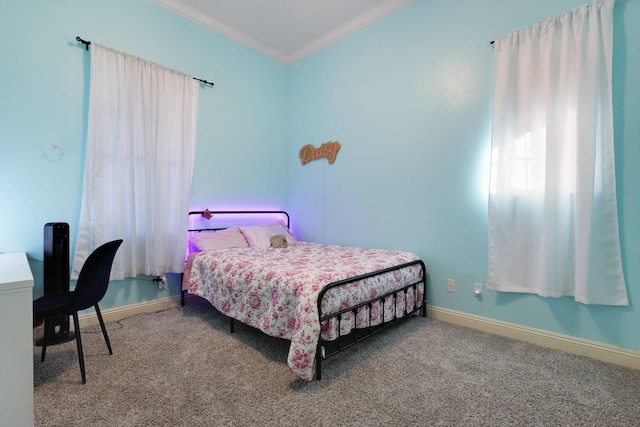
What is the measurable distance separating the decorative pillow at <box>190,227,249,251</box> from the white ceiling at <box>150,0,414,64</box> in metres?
2.35

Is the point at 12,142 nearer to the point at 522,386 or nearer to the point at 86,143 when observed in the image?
the point at 86,143

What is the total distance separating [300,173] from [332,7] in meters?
1.94

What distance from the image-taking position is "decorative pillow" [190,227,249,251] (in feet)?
10.3

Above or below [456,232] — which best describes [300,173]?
above

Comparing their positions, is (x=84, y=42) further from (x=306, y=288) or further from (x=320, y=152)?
(x=306, y=288)

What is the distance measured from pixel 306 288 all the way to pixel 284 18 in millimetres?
3138

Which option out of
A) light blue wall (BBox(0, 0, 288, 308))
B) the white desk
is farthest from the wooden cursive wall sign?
the white desk

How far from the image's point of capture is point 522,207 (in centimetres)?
232

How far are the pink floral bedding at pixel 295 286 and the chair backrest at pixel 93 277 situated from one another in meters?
0.82

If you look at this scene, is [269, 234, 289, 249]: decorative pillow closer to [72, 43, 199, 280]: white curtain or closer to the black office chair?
[72, 43, 199, 280]: white curtain

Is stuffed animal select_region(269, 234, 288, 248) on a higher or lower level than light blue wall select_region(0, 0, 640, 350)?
lower

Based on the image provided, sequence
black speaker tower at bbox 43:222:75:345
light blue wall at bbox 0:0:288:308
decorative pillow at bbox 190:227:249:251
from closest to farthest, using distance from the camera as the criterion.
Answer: black speaker tower at bbox 43:222:75:345 < light blue wall at bbox 0:0:288:308 < decorative pillow at bbox 190:227:249:251

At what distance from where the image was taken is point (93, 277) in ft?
6.09

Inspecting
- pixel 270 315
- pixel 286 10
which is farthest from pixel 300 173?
pixel 270 315
